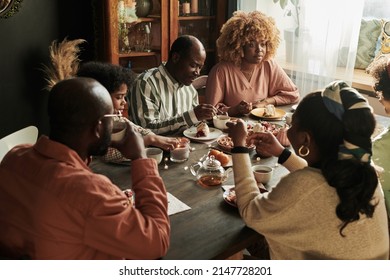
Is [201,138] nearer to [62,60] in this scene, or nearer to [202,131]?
[202,131]

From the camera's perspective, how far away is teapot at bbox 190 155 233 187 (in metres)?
1.58

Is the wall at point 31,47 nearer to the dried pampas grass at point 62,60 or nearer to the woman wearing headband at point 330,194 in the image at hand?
the dried pampas grass at point 62,60

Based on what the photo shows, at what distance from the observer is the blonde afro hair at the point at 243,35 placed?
9.30ft

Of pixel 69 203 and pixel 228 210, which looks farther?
pixel 228 210

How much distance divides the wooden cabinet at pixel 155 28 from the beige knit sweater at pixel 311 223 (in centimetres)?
237

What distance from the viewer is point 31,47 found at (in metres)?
3.05

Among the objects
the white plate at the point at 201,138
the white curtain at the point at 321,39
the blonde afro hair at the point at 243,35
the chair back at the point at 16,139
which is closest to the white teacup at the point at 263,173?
the white plate at the point at 201,138

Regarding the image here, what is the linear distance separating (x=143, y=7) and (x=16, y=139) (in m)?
1.87

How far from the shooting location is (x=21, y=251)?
107 centimetres

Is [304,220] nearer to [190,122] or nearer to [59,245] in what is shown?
[59,245]
